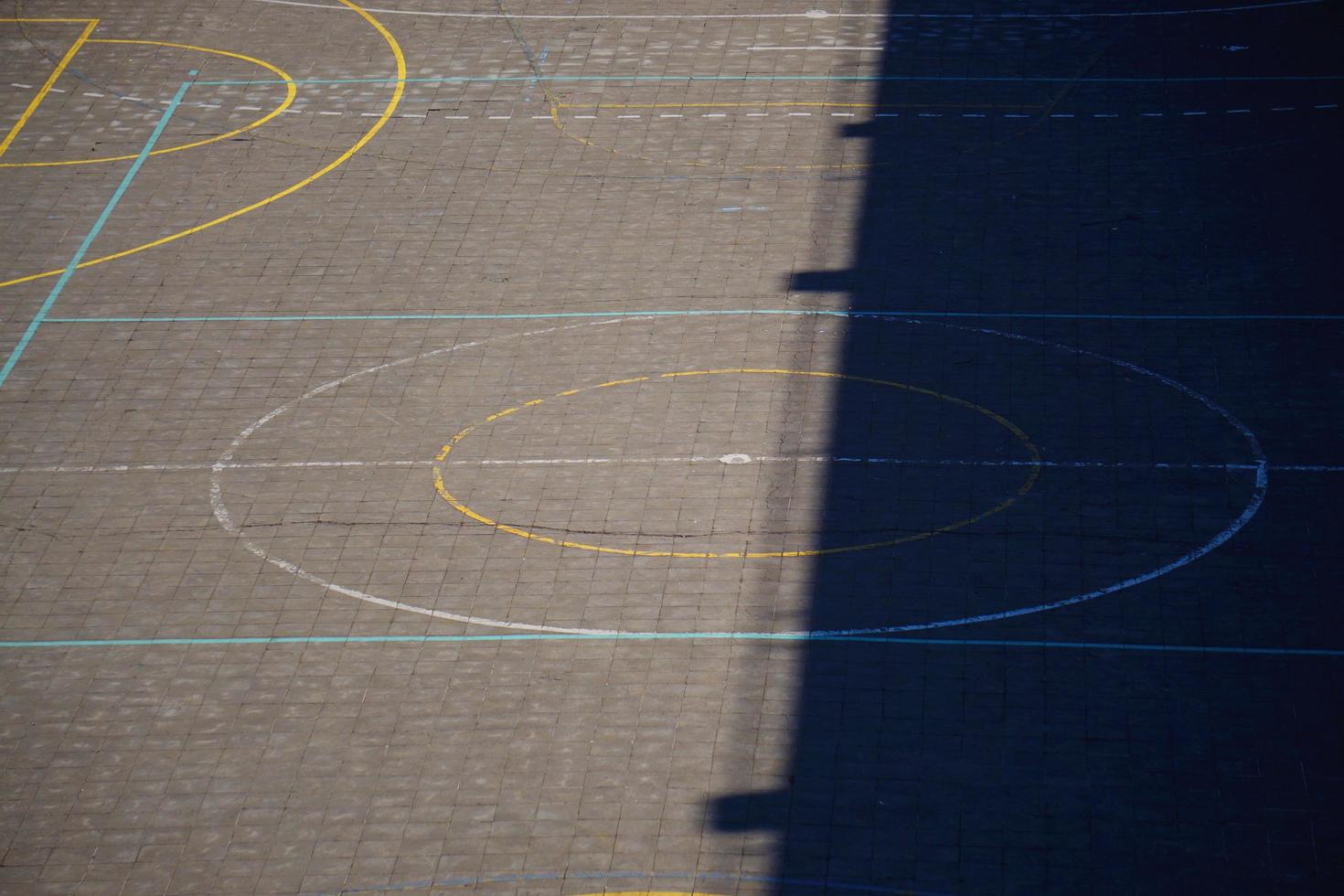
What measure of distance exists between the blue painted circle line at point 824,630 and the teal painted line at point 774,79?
26.8 ft

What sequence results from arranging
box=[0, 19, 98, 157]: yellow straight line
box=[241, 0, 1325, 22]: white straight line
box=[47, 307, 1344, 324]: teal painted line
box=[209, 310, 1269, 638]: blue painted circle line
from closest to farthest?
box=[209, 310, 1269, 638]: blue painted circle line, box=[47, 307, 1344, 324]: teal painted line, box=[0, 19, 98, 157]: yellow straight line, box=[241, 0, 1325, 22]: white straight line

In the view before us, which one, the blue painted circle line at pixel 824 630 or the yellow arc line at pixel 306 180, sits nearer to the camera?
the blue painted circle line at pixel 824 630

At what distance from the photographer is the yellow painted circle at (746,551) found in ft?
79.5

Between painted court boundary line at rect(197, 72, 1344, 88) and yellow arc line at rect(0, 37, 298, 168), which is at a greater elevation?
yellow arc line at rect(0, 37, 298, 168)

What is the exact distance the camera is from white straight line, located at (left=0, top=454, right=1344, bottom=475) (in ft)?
82.2

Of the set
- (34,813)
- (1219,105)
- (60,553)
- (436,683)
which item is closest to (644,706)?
(436,683)

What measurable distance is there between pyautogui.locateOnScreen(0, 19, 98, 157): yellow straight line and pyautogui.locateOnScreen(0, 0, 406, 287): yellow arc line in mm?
4590

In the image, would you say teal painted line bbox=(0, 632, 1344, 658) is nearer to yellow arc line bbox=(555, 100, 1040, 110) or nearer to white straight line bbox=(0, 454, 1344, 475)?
white straight line bbox=(0, 454, 1344, 475)

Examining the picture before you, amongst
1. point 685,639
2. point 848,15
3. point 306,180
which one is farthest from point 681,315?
point 848,15

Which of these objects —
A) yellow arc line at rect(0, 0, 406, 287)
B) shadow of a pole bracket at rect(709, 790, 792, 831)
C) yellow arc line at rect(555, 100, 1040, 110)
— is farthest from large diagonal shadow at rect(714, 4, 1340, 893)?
yellow arc line at rect(0, 0, 406, 287)

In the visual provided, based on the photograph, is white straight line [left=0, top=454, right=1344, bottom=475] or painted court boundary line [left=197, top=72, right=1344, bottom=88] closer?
white straight line [left=0, top=454, right=1344, bottom=475]

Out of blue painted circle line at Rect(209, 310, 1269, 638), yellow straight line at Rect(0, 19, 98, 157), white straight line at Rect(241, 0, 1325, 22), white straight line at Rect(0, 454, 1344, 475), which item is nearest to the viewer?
blue painted circle line at Rect(209, 310, 1269, 638)

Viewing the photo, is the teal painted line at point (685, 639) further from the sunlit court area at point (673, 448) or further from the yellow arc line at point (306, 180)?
the yellow arc line at point (306, 180)

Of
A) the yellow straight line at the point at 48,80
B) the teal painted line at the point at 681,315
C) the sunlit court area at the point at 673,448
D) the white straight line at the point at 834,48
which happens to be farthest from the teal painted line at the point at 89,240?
the white straight line at the point at 834,48
